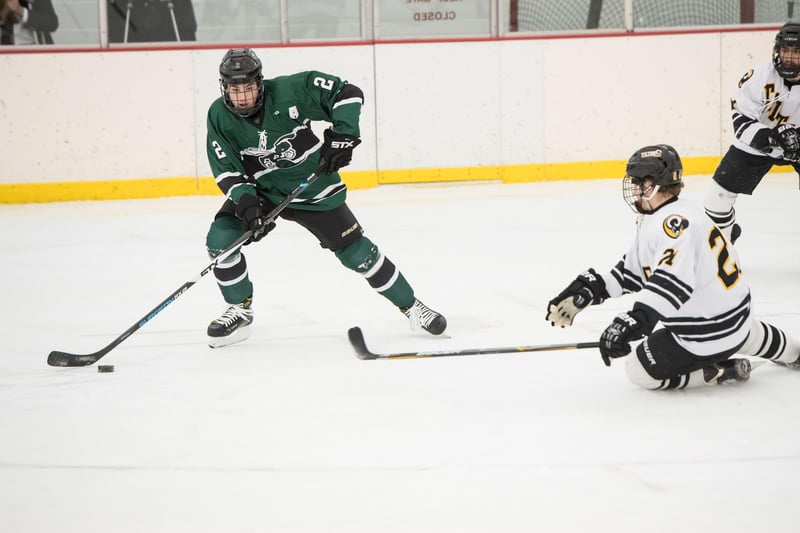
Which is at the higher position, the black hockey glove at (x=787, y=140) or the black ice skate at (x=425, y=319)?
the black hockey glove at (x=787, y=140)

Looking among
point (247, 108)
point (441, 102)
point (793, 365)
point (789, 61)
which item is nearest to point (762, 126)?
point (789, 61)

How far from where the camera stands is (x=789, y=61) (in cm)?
442

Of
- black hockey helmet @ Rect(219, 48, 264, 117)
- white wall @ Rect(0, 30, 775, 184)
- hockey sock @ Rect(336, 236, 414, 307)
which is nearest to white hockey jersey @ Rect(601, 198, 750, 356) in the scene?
hockey sock @ Rect(336, 236, 414, 307)

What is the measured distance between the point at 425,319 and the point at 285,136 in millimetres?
751

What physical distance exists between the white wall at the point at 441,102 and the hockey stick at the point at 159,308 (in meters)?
4.30

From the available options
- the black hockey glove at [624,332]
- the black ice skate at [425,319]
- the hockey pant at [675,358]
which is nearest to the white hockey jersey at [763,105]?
the black ice skate at [425,319]

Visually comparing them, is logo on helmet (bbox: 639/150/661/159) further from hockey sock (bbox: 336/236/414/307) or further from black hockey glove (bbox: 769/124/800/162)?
black hockey glove (bbox: 769/124/800/162)

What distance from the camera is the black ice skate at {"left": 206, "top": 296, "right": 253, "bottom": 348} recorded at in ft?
12.1

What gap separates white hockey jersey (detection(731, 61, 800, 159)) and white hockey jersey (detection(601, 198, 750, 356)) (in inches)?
75.7

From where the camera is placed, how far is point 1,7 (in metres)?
7.62

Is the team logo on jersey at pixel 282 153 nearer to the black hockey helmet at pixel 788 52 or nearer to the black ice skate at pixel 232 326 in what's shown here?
the black ice skate at pixel 232 326

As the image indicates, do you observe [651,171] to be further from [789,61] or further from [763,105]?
[763,105]

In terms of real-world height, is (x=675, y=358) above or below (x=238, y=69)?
below

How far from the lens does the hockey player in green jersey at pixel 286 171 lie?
3619mm
